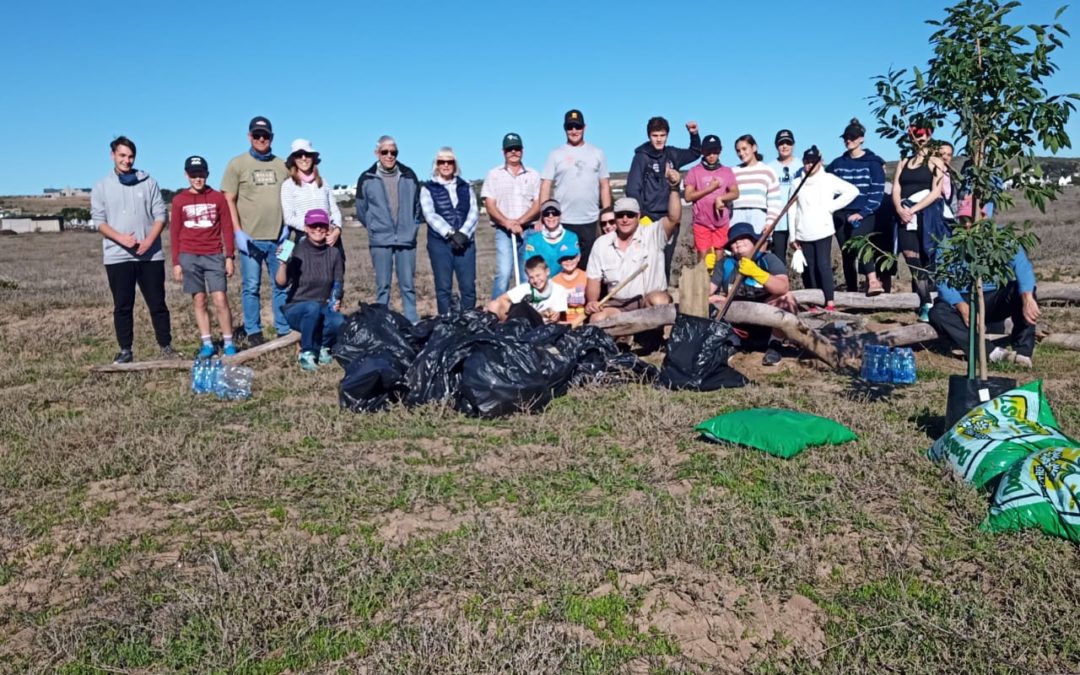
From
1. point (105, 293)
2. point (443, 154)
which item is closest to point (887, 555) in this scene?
point (443, 154)

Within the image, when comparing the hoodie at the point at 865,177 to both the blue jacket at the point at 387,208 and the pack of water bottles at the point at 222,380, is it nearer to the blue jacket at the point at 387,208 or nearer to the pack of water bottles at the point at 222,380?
the blue jacket at the point at 387,208

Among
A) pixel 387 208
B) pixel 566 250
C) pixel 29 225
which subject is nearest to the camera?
pixel 566 250

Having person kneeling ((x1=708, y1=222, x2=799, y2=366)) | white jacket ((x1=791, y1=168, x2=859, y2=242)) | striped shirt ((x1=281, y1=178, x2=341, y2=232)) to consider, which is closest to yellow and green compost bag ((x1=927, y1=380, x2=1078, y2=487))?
person kneeling ((x1=708, y1=222, x2=799, y2=366))

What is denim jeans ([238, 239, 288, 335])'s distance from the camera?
816 centimetres

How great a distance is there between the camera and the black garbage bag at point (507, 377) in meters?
5.71

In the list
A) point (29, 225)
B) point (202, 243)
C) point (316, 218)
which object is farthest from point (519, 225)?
point (29, 225)

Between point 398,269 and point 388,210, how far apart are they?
0.63 metres

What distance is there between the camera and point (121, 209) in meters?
7.48

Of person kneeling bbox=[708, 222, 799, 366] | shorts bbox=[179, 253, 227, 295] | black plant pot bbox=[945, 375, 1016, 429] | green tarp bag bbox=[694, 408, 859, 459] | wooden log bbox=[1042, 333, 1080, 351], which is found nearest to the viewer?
black plant pot bbox=[945, 375, 1016, 429]

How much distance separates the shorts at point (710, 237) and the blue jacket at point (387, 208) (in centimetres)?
277

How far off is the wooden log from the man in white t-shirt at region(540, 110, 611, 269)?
165 inches

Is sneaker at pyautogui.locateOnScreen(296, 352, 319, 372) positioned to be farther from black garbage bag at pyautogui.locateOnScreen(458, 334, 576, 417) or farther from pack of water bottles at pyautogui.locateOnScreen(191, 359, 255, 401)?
black garbage bag at pyautogui.locateOnScreen(458, 334, 576, 417)

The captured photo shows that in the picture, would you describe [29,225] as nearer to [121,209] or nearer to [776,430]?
[121,209]

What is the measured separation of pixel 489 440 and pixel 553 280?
267cm
